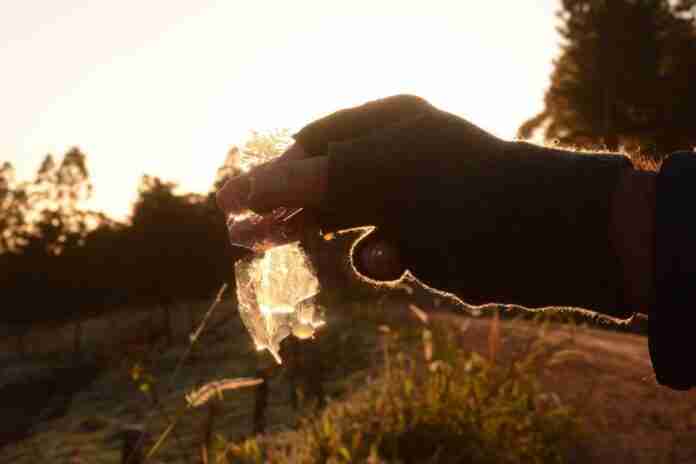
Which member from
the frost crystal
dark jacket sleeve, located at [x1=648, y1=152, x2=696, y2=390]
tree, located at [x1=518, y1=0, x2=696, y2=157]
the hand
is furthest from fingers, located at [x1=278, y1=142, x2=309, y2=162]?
tree, located at [x1=518, y1=0, x2=696, y2=157]

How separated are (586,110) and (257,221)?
108 ft

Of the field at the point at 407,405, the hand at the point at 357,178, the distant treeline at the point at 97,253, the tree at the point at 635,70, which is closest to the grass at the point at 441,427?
the field at the point at 407,405

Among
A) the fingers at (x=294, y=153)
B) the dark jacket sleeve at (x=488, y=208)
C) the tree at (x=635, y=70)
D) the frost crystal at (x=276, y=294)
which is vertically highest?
the tree at (x=635, y=70)

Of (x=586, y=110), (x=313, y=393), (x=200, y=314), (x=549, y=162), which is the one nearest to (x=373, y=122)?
(x=549, y=162)

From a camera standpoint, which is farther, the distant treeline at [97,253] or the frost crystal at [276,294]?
the distant treeline at [97,253]

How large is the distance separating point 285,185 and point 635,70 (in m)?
32.2

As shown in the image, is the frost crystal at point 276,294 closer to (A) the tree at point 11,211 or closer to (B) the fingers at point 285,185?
(B) the fingers at point 285,185

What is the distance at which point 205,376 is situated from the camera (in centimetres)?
1029

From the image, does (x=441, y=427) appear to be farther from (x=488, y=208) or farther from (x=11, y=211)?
(x=11, y=211)

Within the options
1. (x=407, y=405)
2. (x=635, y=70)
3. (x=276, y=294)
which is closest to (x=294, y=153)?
(x=276, y=294)

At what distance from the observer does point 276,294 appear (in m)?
1.82

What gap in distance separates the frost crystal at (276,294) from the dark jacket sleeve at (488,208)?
1.50 ft

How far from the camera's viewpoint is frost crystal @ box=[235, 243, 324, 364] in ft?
5.81

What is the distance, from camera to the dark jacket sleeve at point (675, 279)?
124cm
